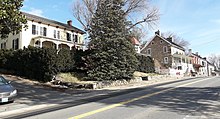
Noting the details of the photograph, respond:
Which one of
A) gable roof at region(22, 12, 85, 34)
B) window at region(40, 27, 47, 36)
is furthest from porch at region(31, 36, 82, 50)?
gable roof at region(22, 12, 85, 34)

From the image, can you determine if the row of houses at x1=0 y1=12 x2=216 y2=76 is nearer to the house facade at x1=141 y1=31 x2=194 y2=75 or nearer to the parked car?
the house facade at x1=141 y1=31 x2=194 y2=75

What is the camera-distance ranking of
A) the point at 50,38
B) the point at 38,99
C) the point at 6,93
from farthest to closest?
the point at 50,38 → the point at 38,99 → the point at 6,93

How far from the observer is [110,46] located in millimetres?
27453

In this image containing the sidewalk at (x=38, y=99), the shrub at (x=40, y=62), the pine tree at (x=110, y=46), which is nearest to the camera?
the sidewalk at (x=38, y=99)

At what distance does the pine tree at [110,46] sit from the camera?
26297mm

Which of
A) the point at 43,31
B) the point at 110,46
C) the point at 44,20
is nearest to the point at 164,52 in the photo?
the point at 44,20

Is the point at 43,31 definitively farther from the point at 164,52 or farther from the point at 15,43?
the point at 164,52

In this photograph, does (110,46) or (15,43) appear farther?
(15,43)

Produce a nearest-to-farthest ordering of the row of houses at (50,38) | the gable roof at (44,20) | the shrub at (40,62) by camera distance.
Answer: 1. the shrub at (40,62)
2. the row of houses at (50,38)
3. the gable roof at (44,20)

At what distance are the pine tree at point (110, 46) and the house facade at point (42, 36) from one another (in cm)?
1020

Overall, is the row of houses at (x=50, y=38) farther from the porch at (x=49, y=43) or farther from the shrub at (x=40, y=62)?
the shrub at (x=40, y=62)

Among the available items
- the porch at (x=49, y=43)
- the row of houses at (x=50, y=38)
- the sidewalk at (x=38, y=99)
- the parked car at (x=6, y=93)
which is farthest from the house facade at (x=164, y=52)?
the parked car at (x=6, y=93)

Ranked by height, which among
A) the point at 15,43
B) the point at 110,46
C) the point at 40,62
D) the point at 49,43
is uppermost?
the point at 49,43

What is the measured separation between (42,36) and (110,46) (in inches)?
656
